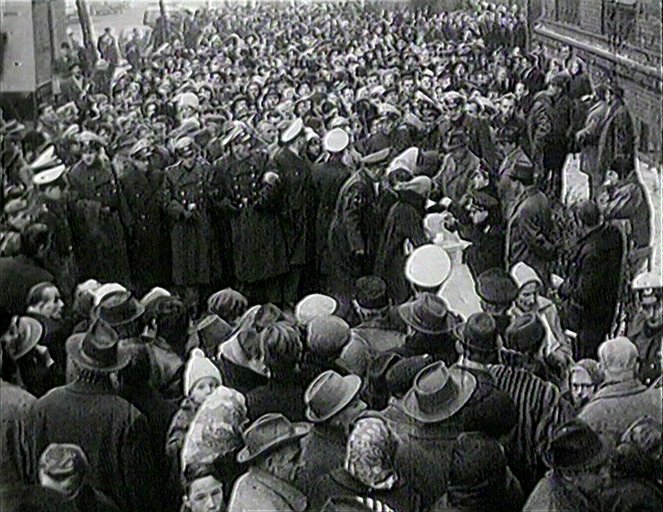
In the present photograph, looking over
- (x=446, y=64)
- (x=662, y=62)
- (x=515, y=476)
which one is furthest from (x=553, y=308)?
(x=446, y=64)

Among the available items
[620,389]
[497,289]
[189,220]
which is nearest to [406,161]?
[189,220]

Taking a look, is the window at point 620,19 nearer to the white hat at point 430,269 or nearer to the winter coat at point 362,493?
the white hat at point 430,269

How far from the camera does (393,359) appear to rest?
14.4 feet

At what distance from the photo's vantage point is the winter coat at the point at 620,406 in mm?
3926

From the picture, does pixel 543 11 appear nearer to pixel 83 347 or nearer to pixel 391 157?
pixel 391 157

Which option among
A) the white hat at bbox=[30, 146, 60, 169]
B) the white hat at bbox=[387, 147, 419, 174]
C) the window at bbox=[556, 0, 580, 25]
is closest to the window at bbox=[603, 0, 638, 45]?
the window at bbox=[556, 0, 580, 25]

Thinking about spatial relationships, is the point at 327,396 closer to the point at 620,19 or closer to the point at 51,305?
the point at 51,305

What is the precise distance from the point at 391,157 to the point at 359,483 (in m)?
5.02

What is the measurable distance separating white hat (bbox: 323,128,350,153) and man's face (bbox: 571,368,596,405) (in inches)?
156

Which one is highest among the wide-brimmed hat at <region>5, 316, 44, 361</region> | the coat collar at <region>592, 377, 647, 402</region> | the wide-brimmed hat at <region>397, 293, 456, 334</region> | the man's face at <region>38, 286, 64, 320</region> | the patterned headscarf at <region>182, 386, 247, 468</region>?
the wide-brimmed hat at <region>397, 293, 456, 334</region>

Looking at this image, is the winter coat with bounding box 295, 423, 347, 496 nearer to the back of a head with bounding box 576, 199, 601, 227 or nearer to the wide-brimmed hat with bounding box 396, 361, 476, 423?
the wide-brimmed hat with bounding box 396, 361, 476, 423

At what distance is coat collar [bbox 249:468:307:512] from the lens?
3650mm

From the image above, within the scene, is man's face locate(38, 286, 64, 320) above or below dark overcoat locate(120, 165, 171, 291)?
above

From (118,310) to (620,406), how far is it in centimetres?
241
